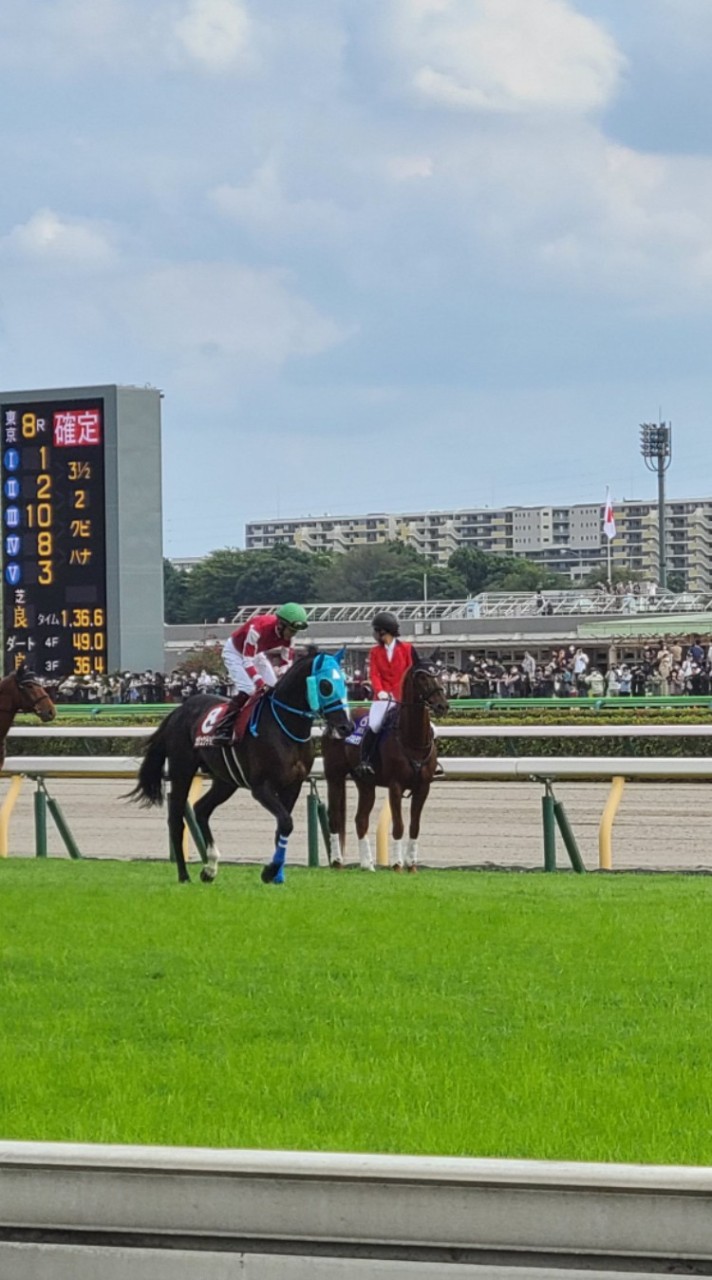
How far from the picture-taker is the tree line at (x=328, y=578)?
108312mm

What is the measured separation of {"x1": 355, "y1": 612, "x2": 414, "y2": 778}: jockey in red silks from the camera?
11.2 metres

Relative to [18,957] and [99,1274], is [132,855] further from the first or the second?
[99,1274]

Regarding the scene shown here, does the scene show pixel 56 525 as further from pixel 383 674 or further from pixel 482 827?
pixel 383 674

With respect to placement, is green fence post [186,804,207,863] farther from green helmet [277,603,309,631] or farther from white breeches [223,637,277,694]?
green helmet [277,603,309,631]

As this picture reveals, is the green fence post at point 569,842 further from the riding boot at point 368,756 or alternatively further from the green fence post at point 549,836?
the riding boot at point 368,756

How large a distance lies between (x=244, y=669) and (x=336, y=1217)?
7217 millimetres

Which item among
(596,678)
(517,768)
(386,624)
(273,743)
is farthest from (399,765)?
(596,678)

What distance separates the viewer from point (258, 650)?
1032 centimetres

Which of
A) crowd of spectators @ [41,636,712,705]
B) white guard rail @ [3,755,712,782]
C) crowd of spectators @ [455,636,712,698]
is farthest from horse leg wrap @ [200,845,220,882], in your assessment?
crowd of spectators @ [41,636,712,705]

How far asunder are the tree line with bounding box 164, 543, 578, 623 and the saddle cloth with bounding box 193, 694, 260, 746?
94.3 meters

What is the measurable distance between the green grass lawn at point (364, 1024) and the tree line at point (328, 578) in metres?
97.8

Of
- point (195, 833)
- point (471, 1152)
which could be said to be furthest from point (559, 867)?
point (471, 1152)

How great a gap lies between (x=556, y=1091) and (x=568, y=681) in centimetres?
2806

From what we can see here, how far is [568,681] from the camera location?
3222 centimetres
